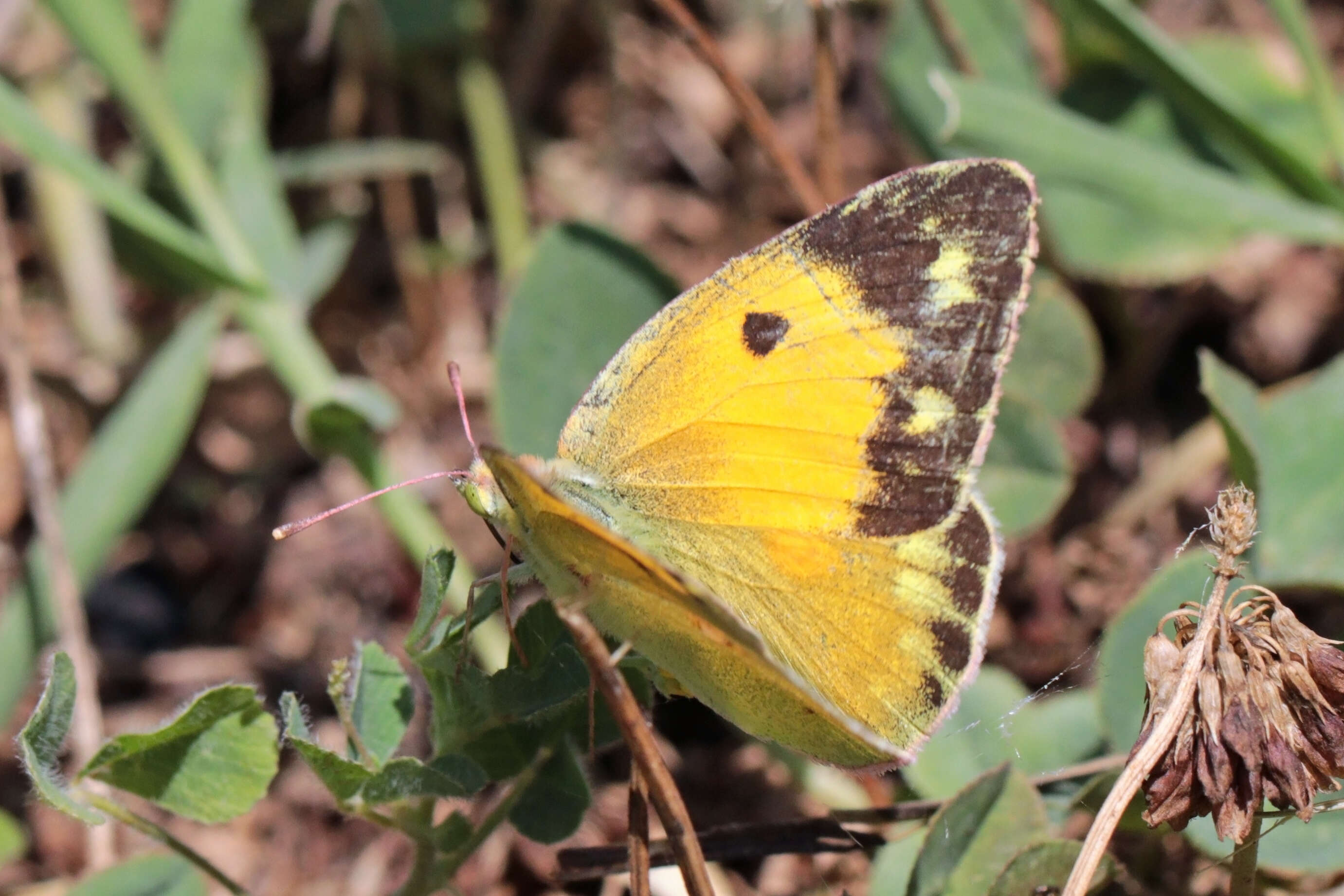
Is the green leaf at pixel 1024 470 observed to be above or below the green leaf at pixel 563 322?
below

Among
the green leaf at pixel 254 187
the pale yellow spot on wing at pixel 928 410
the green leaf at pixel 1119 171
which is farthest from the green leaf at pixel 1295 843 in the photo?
the green leaf at pixel 254 187

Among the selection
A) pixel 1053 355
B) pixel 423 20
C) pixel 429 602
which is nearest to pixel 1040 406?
pixel 1053 355

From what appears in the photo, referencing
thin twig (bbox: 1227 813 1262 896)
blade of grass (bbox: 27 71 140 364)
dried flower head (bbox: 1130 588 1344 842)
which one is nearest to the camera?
dried flower head (bbox: 1130 588 1344 842)

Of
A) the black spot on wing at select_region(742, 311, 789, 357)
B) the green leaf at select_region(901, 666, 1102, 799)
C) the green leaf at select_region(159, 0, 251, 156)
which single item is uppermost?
the green leaf at select_region(159, 0, 251, 156)

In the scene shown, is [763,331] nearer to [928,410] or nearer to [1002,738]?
[928,410]

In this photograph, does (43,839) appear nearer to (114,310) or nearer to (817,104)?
A: (114,310)

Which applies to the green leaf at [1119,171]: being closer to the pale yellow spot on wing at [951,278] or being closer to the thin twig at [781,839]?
the pale yellow spot on wing at [951,278]

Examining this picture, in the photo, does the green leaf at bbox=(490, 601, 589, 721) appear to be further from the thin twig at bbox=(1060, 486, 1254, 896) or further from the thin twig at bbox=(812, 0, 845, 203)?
the thin twig at bbox=(812, 0, 845, 203)

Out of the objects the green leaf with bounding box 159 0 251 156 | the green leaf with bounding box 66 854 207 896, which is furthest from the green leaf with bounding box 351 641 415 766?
the green leaf with bounding box 159 0 251 156
